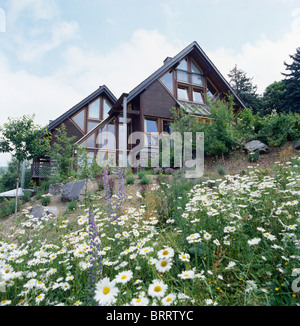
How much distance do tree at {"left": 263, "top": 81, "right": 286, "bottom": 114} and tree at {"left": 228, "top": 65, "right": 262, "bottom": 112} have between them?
123 cm

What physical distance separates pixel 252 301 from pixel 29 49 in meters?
3.66

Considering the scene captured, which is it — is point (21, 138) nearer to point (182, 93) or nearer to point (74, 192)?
point (74, 192)

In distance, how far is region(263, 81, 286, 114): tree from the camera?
21.4 metres

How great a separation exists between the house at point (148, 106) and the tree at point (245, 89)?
1172cm

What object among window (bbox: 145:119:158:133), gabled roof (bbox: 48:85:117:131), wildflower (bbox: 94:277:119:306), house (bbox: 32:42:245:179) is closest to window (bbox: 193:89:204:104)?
house (bbox: 32:42:245:179)

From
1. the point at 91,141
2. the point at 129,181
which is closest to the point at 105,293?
the point at 129,181

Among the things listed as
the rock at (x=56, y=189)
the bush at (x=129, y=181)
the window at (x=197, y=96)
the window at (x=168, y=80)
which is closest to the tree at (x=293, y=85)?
the window at (x=197, y=96)

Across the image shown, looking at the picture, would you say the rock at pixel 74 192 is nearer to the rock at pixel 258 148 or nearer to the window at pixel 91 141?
the window at pixel 91 141

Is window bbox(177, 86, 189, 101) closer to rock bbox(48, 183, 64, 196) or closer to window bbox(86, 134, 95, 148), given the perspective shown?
window bbox(86, 134, 95, 148)

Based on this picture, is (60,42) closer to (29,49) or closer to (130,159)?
(29,49)

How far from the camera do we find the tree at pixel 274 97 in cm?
2142
